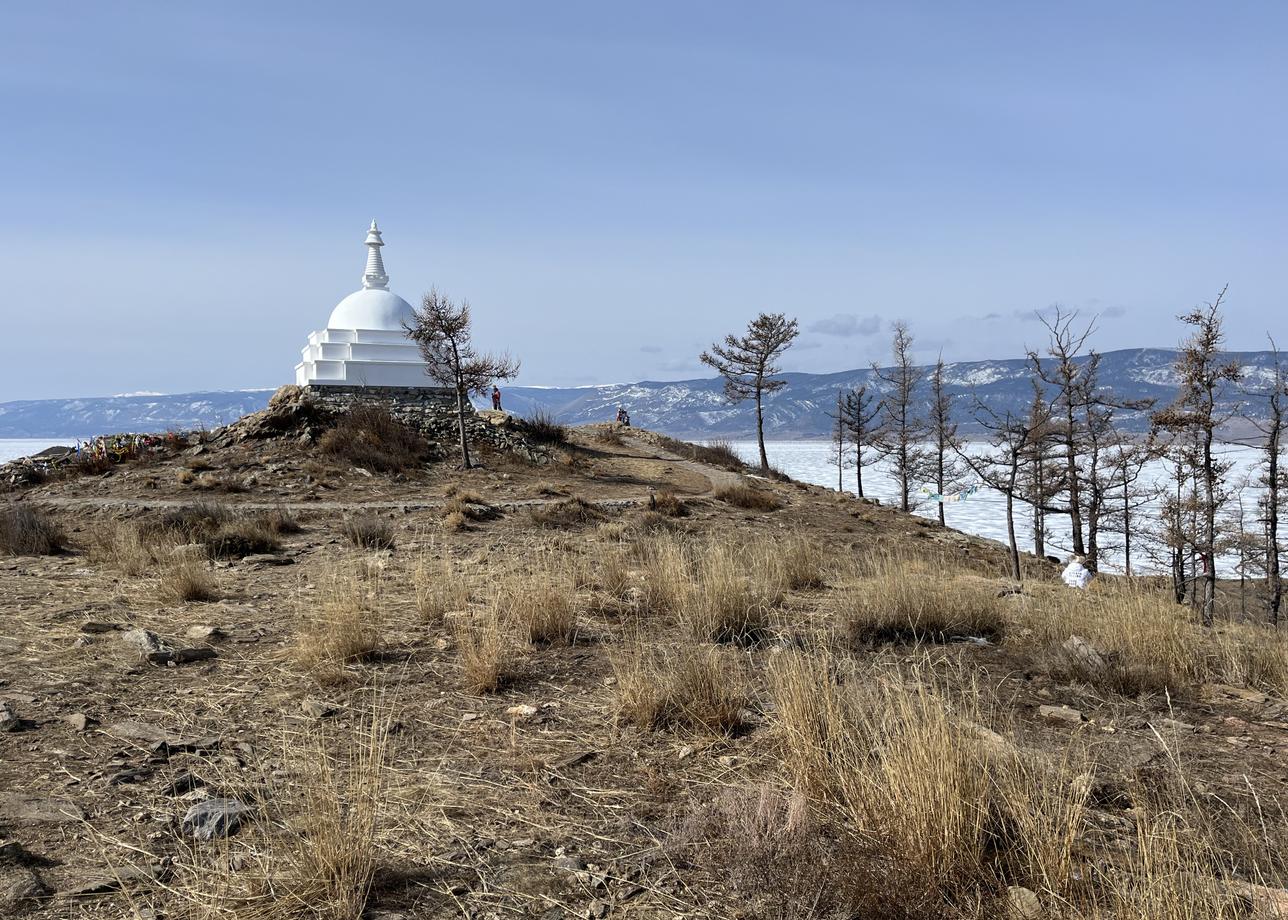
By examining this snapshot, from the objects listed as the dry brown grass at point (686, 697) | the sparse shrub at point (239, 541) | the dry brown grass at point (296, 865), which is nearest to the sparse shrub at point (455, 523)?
the sparse shrub at point (239, 541)

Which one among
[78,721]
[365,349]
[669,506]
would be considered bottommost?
[669,506]

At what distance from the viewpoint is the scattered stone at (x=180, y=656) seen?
5910mm

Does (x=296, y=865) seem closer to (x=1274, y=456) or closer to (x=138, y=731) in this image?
(x=138, y=731)

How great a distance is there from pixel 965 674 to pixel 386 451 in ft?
Result: 72.4

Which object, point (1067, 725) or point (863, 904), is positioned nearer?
point (863, 904)

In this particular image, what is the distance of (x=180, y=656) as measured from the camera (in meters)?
5.98

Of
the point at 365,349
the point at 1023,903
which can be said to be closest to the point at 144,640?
the point at 1023,903

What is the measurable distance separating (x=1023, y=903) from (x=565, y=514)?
15.1 m

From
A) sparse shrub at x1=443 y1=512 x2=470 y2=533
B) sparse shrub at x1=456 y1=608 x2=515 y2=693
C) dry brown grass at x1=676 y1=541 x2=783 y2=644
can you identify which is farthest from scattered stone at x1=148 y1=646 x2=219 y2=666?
sparse shrub at x1=443 y1=512 x2=470 y2=533

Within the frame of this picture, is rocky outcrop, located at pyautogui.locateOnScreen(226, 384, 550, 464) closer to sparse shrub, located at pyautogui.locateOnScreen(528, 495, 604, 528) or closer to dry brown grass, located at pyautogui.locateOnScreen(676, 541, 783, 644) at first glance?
sparse shrub, located at pyautogui.locateOnScreen(528, 495, 604, 528)

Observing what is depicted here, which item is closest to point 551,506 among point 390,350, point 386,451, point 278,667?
point 386,451

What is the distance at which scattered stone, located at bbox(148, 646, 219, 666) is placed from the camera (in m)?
5.91

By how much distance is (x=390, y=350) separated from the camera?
33719mm

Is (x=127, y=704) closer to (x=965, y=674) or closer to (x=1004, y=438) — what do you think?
(x=965, y=674)
